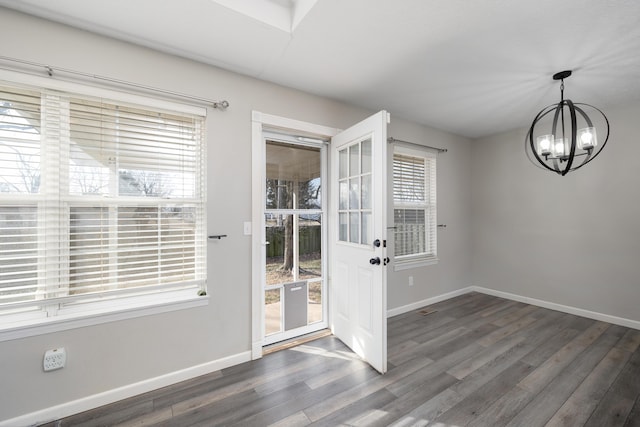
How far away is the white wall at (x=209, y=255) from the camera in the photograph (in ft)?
5.33

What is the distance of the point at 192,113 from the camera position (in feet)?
6.97

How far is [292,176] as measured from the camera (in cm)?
275

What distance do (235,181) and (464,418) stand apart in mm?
2403

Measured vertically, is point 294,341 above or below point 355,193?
below

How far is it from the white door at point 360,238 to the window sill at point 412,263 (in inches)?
41.7

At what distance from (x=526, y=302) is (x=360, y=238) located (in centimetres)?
314

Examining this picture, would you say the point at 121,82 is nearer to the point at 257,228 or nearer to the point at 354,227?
the point at 257,228

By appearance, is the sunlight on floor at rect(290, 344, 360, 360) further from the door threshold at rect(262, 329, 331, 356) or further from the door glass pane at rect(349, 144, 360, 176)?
the door glass pane at rect(349, 144, 360, 176)

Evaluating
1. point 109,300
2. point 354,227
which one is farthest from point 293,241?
point 109,300

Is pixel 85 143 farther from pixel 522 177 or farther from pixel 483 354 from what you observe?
pixel 522 177

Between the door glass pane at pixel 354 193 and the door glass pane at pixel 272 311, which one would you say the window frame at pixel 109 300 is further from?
the door glass pane at pixel 354 193

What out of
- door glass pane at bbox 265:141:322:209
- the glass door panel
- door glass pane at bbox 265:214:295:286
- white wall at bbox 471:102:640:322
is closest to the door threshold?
the glass door panel

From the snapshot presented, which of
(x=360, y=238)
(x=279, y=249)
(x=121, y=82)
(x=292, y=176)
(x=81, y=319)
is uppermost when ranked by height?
(x=121, y=82)

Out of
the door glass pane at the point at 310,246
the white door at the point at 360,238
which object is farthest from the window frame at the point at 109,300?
the white door at the point at 360,238
